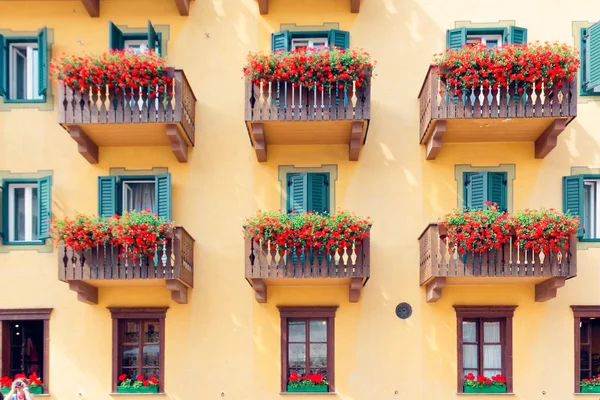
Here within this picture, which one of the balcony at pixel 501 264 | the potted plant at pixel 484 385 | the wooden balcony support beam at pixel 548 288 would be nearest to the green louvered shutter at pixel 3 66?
the balcony at pixel 501 264

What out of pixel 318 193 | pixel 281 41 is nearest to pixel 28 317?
pixel 318 193

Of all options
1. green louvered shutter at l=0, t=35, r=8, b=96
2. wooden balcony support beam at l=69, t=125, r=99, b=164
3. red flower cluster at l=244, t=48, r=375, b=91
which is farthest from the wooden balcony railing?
green louvered shutter at l=0, t=35, r=8, b=96

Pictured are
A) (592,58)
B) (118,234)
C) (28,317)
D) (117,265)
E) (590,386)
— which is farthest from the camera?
(28,317)

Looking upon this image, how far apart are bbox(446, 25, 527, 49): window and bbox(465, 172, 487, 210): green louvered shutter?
290 centimetres

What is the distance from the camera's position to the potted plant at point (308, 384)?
49.9ft

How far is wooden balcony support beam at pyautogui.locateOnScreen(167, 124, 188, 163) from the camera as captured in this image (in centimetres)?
1506

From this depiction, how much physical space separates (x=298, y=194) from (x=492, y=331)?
201 inches

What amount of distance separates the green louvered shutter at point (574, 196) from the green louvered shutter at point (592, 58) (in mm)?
2055

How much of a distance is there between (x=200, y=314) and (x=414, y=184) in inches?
213

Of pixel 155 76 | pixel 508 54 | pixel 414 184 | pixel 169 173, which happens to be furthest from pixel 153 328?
pixel 508 54

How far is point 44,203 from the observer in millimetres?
15812

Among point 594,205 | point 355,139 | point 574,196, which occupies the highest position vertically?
point 355,139

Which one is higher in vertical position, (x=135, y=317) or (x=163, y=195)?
(x=163, y=195)

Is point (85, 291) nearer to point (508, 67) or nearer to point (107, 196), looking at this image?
point (107, 196)
